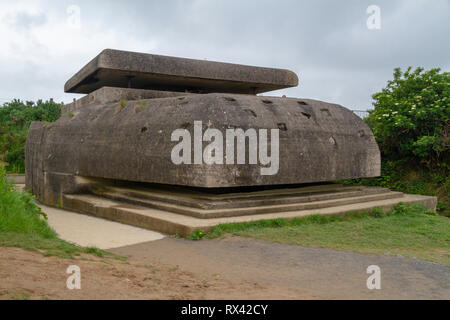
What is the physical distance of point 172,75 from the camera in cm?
1003

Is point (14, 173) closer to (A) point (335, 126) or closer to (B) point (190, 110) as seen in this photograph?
(B) point (190, 110)

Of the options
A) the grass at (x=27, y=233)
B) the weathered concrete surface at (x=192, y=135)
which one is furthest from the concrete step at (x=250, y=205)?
the grass at (x=27, y=233)

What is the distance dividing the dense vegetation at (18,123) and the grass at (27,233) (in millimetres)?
10202

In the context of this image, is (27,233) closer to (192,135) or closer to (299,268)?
(192,135)

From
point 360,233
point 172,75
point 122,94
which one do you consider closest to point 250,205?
point 360,233

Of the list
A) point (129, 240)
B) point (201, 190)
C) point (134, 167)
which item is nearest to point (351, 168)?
point (201, 190)

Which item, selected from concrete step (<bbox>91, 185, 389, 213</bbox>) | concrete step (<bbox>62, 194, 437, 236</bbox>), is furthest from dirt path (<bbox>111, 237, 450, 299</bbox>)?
concrete step (<bbox>91, 185, 389, 213</bbox>)

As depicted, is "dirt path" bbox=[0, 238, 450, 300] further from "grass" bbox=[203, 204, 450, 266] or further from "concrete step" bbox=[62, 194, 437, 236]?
"concrete step" bbox=[62, 194, 437, 236]

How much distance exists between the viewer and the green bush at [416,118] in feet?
35.7

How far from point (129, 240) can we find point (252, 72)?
6.52 metres

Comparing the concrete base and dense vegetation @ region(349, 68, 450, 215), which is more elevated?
dense vegetation @ region(349, 68, 450, 215)

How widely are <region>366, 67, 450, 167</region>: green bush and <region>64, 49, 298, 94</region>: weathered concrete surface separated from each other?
107 inches

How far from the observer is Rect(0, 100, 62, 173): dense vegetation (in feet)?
56.1

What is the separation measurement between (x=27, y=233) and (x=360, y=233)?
4.47 metres
